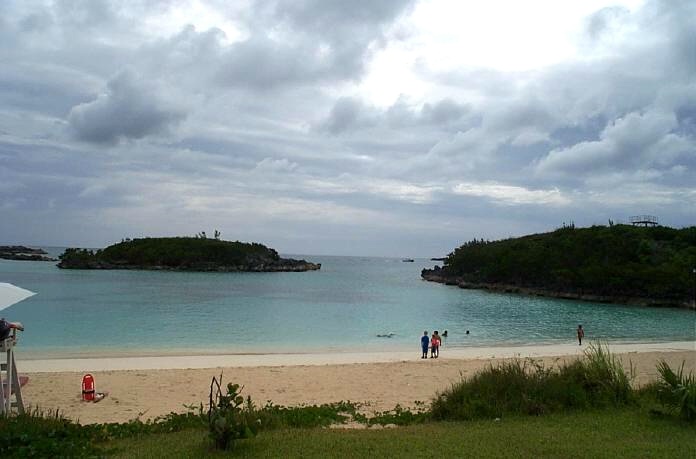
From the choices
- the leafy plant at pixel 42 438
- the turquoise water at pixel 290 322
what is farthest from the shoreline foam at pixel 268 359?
the leafy plant at pixel 42 438

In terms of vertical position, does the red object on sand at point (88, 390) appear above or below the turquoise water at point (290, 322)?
above

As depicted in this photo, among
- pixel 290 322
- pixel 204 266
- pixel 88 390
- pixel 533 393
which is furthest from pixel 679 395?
pixel 204 266

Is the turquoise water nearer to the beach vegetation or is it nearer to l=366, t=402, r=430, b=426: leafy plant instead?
l=366, t=402, r=430, b=426: leafy plant

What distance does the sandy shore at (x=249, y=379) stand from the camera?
1212 centimetres

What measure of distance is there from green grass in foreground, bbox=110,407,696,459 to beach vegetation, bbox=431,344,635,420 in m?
0.52

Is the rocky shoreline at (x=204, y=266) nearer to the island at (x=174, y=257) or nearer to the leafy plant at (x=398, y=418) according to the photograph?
the island at (x=174, y=257)

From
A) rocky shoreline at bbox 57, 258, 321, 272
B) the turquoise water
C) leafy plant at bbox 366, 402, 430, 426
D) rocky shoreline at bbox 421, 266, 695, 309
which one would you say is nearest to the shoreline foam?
the turquoise water

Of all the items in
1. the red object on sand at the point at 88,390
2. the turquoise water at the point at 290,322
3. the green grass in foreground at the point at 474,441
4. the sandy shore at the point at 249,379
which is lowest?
the turquoise water at the point at 290,322

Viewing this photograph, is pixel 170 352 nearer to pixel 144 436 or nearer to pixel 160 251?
pixel 144 436

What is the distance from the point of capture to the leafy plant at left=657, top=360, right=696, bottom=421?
7812mm

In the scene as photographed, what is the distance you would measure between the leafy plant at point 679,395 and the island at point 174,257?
11407 centimetres

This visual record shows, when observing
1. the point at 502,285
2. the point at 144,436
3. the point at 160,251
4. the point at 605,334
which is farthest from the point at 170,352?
the point at 160,251

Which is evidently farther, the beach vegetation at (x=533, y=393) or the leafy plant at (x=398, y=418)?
the leafy plant at (x=398, y=418)

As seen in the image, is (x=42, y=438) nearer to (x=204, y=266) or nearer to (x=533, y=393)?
(x=533, y=393)
